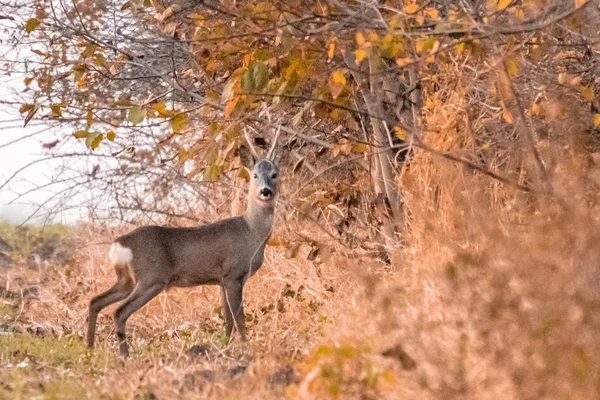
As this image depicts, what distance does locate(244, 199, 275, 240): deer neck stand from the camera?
10.2 meters

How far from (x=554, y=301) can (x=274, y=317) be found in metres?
5.55

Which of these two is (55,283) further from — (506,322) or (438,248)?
(506,322)

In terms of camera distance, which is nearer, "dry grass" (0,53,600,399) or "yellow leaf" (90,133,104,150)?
"dry grass" (0,53,600,399)

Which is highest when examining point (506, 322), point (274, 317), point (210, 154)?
point (210, 154)

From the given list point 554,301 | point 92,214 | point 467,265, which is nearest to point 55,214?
point 92,214

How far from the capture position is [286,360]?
18.8 feet

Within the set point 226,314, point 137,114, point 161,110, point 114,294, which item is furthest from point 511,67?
point 114,294

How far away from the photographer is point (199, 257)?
378 inches

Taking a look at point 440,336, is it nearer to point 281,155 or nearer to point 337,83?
Answer: point 337,83

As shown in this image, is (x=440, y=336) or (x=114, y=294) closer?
(x=440, y=336)

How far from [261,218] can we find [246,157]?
0.63m

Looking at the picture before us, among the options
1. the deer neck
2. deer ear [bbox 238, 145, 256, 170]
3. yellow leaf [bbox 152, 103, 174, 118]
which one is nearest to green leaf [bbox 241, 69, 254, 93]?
yellow leaf [bbox 152, 103, 174, 118]

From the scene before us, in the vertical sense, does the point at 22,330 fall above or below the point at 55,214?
below

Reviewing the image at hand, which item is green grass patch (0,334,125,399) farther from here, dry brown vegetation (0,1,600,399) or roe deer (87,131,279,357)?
roe deer (87,131,279,357)
